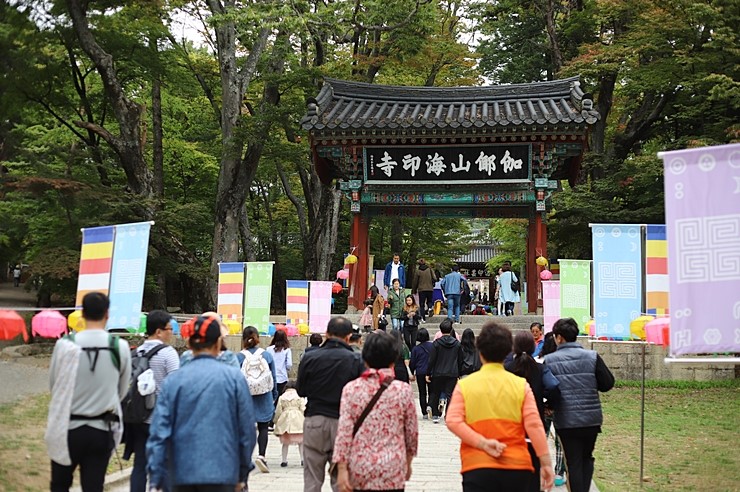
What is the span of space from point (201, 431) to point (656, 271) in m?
6.71

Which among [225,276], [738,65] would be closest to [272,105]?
[225,276]

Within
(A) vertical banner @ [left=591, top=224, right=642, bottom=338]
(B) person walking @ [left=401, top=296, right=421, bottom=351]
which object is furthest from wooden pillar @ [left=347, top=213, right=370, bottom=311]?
(A) vertical banner @ [left=591, top=224, right=642, bottom=338]

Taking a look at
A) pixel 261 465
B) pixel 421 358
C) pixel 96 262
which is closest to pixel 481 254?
pixel 421 358

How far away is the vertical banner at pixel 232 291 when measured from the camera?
1328 cm

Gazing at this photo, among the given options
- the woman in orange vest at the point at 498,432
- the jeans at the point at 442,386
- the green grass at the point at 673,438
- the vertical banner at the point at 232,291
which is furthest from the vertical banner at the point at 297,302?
the woman in orange vest at the point at 498,432

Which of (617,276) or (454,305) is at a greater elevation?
(617,276)

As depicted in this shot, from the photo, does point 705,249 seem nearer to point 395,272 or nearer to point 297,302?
point 297,302

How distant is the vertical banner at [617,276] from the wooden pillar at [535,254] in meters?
9.03

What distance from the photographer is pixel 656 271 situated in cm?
945

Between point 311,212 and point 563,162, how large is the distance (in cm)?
995

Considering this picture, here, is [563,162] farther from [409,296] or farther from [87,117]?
[87,117]

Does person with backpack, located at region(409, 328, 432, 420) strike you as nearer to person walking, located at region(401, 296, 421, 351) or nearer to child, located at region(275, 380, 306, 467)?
child, located at region(275, 380, 306, 467)

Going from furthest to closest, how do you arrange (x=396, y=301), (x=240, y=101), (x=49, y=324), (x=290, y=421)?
(x=240, y=101)
(x=396, y=301)
(x=290, y=421)
(x=49, y=324)

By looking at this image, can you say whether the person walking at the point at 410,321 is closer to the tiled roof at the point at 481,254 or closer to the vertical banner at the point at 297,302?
the vertical banner at the point at 297,302
